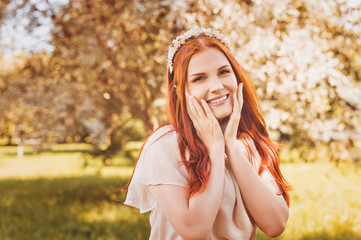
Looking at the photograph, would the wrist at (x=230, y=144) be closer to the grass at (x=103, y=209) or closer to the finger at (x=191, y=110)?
the finger at (x=191, y=110)

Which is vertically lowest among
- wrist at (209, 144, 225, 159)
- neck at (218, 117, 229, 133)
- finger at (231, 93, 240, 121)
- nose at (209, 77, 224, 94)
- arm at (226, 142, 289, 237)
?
arm at (226, 142, 289, 237)

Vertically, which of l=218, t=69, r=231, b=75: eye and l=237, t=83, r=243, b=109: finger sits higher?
l=218, t=69, r=231, b=75: eye

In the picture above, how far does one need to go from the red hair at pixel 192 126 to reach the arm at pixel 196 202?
0.04 meters

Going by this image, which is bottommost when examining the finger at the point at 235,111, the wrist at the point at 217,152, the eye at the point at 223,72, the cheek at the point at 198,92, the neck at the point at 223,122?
the wrist at the point at 217,152

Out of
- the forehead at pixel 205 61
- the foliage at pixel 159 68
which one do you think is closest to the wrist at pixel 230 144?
the forehead at pixel 205 61

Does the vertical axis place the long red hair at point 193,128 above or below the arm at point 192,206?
above

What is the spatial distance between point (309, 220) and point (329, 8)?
3.63 metres

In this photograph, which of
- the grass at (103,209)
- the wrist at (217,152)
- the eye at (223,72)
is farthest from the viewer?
the grass at (103,209)

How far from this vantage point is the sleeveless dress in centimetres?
151

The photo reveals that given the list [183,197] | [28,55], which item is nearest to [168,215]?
[183,197]

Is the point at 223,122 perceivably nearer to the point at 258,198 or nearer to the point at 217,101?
the point at 217,101

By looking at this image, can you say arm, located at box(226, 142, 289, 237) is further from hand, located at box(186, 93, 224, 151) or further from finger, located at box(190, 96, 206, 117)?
finger, located at box(190, 96, 206, 117)

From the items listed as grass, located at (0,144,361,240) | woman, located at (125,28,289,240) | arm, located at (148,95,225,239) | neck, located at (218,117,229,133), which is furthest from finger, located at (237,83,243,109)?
grass, located at (0,144,361,240)

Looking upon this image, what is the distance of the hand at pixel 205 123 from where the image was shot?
1548mm
